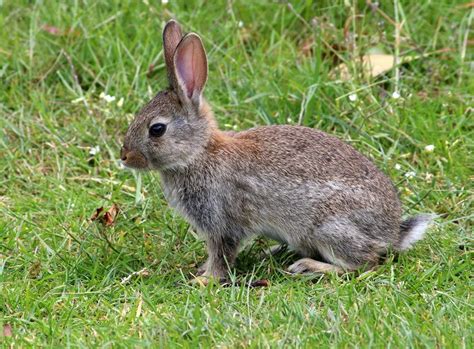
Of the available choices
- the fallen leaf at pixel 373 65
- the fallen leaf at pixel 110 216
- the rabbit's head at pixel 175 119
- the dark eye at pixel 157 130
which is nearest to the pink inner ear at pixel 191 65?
the rabbit's head at pixel 175 119

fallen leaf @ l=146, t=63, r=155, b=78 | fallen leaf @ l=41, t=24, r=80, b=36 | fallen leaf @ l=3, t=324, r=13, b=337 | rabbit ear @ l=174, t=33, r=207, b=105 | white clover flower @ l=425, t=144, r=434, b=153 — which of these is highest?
rabbit ear @ l=174, t=33, r=207, b=105

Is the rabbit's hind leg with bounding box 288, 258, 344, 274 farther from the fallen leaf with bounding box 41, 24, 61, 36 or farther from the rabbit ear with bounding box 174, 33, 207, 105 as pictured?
the fallen leaf with bounding box 41, 24, 61, 36

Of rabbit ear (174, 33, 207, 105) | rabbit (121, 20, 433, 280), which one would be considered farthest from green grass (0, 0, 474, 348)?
rabbit ear (174, 33, 207, 105)

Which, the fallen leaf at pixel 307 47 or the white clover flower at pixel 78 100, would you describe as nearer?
the white clover flower at pixel 78 100

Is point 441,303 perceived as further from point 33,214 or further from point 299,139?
point 33,214

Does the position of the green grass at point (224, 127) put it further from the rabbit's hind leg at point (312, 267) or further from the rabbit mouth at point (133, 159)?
the rabbit mouth at point (133, 159)

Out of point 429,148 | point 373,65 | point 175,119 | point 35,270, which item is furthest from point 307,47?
point 35,270
